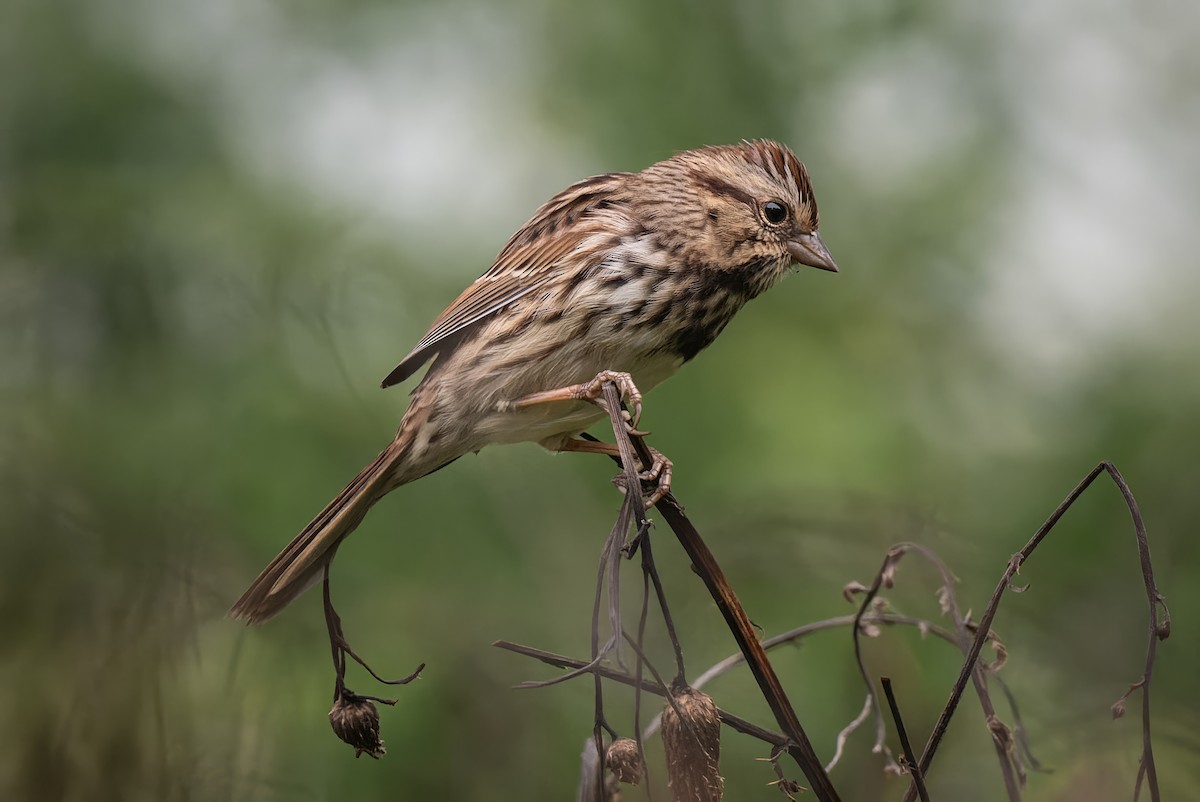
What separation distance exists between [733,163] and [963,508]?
1237 millimetres

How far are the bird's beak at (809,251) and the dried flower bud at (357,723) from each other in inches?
69.7

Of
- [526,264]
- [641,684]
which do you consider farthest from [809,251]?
[641,684]

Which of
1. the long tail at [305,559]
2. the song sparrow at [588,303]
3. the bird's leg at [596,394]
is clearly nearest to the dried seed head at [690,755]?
the bird's leg at [596,394]

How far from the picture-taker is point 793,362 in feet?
Answer: 13.5

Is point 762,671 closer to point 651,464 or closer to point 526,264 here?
point 651,464

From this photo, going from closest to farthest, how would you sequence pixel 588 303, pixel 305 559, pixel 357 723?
pixel 357 723 < pixel 305 559 < pixel 588 303

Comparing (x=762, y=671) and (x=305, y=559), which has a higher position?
(x=762, y=671)

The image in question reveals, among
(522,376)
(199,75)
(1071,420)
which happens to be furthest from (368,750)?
(199,75)

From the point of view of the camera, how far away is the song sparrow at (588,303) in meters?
3.12

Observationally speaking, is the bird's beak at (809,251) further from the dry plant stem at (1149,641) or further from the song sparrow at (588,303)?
the dry plant stem at (1149,641)

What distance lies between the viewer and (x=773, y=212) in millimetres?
3334

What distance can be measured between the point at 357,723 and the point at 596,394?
99cm

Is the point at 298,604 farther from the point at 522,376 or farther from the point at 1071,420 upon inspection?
the point at 1071,420

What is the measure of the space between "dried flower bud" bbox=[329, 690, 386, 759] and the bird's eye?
5.86 ft
